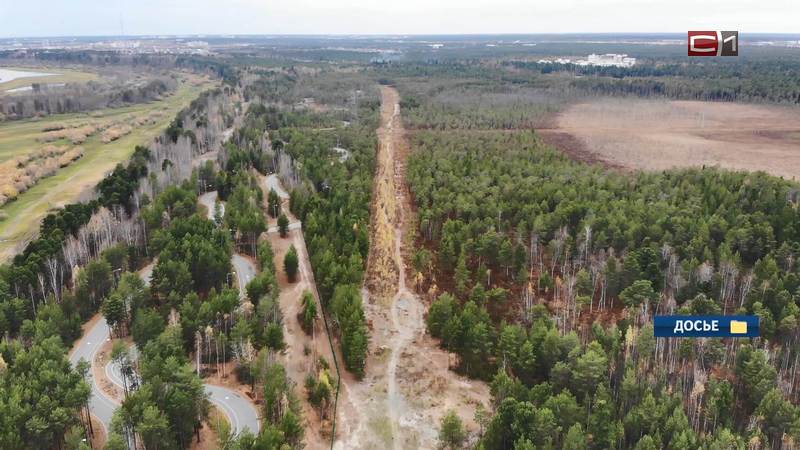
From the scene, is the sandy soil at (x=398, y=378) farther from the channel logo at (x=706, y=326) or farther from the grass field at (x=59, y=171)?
the grass field at (x=59, y=171)

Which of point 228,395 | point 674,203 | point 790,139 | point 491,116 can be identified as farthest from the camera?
point 491,116

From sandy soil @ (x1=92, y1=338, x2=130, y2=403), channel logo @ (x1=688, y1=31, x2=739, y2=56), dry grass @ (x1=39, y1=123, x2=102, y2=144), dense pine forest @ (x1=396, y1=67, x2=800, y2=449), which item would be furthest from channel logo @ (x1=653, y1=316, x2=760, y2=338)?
dry grass @ (x1=39, y1=123, x2=102, y2=144)

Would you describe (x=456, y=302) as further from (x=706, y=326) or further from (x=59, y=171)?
(x=59, y=171)

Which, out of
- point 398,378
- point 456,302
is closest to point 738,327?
point 456,302

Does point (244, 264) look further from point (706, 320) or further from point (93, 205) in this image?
point (706, 320)

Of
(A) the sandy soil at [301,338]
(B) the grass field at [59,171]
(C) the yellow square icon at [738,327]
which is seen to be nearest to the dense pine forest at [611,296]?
(C) the yellow square icon at [738,327]

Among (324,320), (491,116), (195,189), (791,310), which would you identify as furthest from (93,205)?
(491,116)
